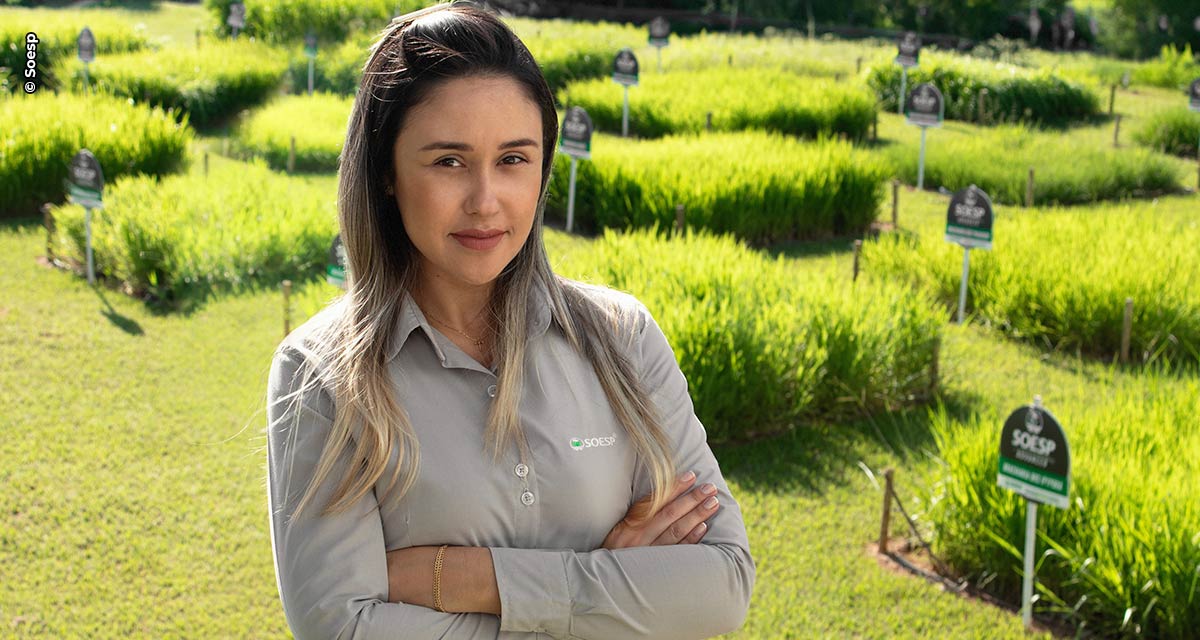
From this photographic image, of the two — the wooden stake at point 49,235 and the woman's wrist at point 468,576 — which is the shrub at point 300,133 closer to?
the wooden stake at point 49,235

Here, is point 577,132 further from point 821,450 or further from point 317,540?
point 317,540

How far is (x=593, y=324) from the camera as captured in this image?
1951mm

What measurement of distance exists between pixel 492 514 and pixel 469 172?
0.48 metres

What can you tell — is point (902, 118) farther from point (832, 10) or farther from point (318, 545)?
point (318, 545)

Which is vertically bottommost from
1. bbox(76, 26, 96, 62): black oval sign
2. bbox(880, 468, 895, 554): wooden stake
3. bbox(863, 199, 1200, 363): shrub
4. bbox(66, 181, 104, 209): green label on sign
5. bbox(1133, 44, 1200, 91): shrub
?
bbox(880, 468, 895, 554): wooden stake

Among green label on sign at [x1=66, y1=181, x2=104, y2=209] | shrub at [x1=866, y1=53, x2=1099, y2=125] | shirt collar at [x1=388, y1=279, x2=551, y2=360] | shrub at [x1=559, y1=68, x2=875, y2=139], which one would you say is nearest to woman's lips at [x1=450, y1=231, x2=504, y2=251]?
shirt collar at [x1=388, y1=279, x2=551, y2=360]

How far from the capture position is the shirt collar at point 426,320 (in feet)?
5.91

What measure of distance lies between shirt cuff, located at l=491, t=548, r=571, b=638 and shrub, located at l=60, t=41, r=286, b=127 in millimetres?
11551

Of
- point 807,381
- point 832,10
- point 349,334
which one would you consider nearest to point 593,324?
point 349,334

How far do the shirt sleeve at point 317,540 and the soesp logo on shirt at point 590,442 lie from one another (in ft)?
0.96

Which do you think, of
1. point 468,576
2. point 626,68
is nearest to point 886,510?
point 468,576

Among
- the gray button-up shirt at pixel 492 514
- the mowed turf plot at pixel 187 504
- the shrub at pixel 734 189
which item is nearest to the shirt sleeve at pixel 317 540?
the gray button-up shirt at pixel 492 514

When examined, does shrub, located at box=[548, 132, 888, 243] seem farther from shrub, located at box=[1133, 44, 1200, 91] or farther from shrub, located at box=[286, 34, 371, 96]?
shrub, located at box=[1133, 44, 1200, 91]

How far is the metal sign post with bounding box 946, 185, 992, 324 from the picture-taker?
705 centimetres
